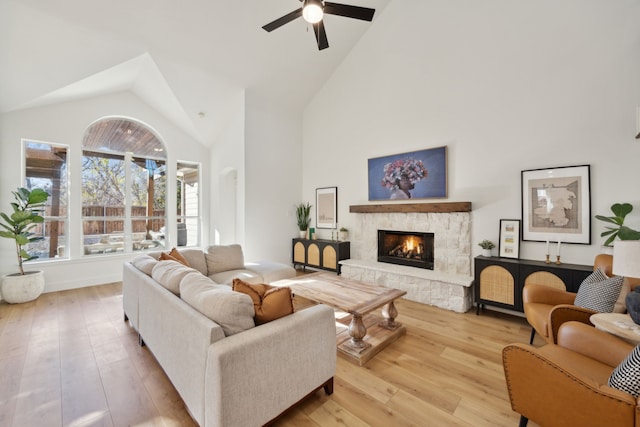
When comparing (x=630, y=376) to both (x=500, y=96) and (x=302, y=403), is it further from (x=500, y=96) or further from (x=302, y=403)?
(x=500, y=96)

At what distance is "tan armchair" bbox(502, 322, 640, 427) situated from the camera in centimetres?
118

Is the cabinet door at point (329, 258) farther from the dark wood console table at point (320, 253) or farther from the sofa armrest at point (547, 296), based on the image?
the sofa armrest at point (547, 296)

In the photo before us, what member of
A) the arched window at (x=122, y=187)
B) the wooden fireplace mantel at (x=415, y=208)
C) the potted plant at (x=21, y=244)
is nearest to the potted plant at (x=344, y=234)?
the wooden fireplace mantel at (x=415, y=208)

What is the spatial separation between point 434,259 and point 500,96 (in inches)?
96.8

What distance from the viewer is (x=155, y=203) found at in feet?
19.0

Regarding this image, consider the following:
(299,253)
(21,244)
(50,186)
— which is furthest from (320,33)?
(50,186)

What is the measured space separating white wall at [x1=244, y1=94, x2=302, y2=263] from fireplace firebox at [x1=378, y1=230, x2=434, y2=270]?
2.19 meters

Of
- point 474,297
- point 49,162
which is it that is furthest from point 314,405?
point 49,162

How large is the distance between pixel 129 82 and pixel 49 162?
6.41 feet

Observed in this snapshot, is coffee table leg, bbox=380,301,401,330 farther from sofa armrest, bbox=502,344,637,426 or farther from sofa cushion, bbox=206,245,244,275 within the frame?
sofa cushion, bbox=206,245,244,275

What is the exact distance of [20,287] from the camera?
3.88 metres

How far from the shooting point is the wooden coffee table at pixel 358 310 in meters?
2.49

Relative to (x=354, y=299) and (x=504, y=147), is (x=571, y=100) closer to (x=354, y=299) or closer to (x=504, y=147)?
(x=504, y=147)

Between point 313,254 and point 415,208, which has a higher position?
point 415,208
